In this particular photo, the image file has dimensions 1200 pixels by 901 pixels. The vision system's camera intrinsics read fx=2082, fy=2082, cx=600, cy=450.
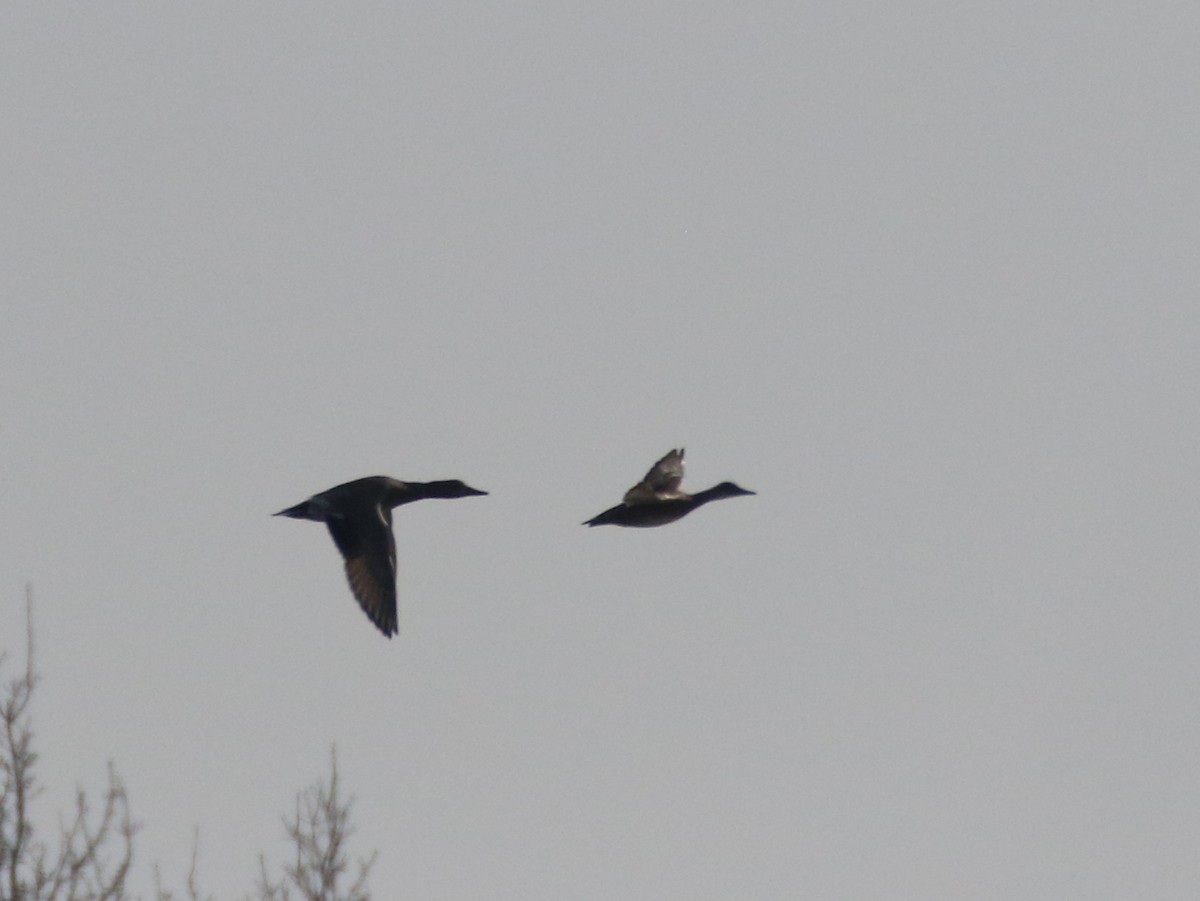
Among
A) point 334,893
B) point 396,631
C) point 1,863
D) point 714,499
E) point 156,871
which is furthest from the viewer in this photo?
point 714,499

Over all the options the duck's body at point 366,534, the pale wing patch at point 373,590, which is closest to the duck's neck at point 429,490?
the duck's body at point 366,534

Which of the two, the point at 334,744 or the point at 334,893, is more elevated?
the point at 334,744

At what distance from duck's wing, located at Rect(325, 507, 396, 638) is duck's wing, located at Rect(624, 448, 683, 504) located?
105 inches

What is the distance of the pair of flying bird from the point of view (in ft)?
63.4

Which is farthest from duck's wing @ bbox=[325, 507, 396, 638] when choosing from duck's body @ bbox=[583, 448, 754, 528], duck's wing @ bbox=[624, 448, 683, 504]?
duck's wing @ bbox=[624, 448, 683, 504]

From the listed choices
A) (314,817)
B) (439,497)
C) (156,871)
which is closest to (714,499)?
(439,497)

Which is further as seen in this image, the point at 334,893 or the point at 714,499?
Result: the point at 714,499

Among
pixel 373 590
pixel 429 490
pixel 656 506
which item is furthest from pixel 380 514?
pixel 656 506

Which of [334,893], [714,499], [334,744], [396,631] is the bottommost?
[334,893]

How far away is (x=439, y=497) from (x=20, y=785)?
24.7 ft

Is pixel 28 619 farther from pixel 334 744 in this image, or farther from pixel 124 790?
pixel 334 744

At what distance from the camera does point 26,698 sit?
14.7 metres

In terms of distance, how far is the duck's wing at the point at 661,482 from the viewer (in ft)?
69.2

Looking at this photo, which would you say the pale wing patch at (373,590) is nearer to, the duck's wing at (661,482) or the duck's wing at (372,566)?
the duck's wing at (372,566)
